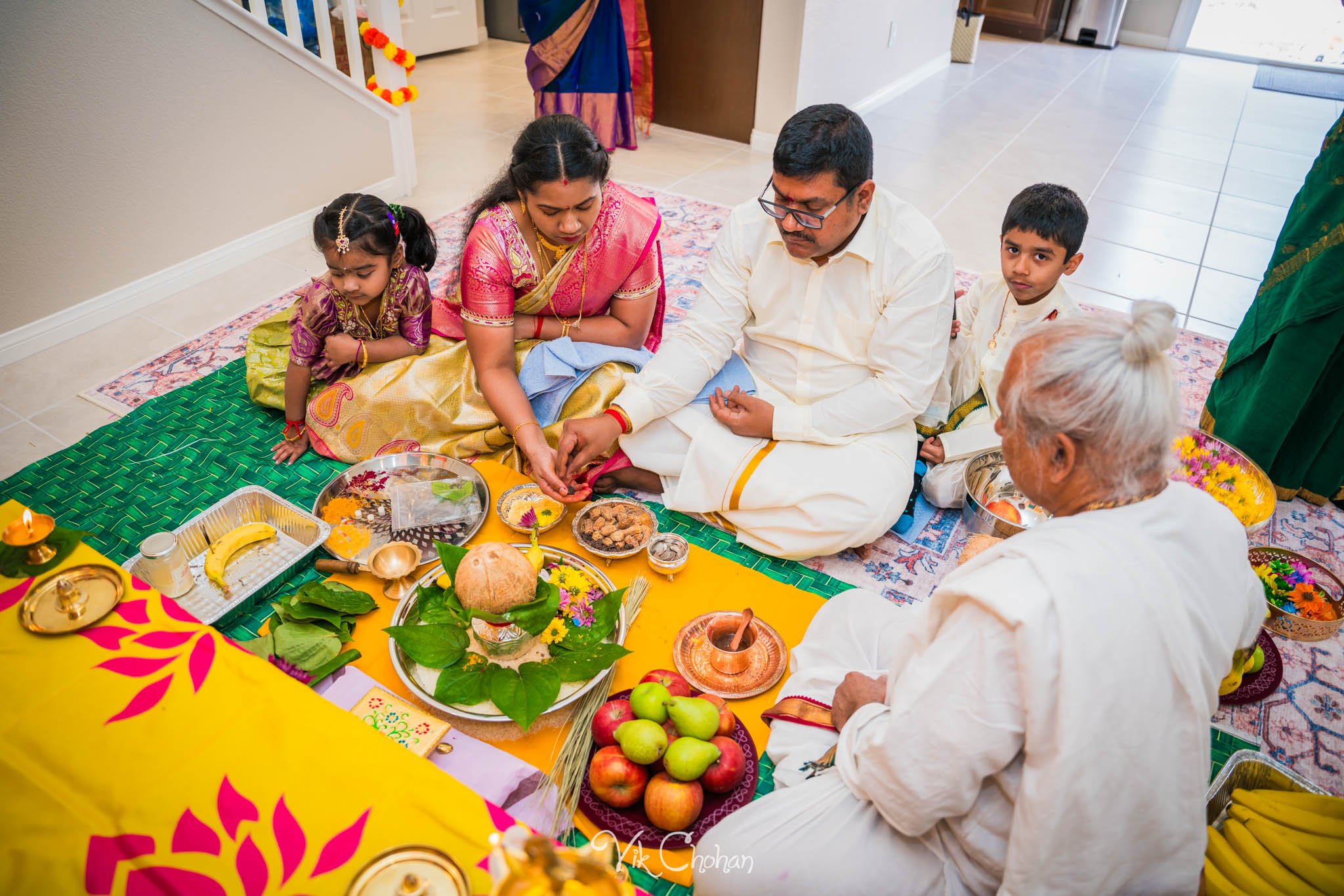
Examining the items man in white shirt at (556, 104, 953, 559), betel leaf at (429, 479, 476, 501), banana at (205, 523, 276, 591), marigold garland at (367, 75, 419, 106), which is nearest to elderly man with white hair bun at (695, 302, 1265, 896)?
man in white shirt at (556, 104, 953, 559)

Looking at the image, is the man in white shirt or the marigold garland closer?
the man in white shirt

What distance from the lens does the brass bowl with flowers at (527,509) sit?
2.39 metres

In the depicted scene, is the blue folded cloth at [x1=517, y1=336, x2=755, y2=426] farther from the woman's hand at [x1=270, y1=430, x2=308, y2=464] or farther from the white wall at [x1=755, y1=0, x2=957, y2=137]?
the white wall at [x1=755, y1=0, x2=957, y2=137]

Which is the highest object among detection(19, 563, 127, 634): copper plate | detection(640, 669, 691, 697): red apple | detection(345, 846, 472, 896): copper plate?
detection(345, 846, 472, 896): copper plate

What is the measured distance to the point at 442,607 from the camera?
1862 millimetres

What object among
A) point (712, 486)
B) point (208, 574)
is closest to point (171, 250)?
point (208, 574)

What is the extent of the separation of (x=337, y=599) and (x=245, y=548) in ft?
1.27

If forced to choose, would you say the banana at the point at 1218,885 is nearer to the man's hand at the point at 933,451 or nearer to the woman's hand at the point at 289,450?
the man's hand at the point at 933,451

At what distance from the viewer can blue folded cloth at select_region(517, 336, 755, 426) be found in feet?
8.55

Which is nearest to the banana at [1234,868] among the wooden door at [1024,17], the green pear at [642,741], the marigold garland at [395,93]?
the green pear at [642,741]

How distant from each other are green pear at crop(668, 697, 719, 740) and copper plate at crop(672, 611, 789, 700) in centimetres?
19

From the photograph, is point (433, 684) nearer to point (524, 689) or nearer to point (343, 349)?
point (524, 689)

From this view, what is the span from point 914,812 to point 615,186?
2.11 m

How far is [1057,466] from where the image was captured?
124 centimetres
